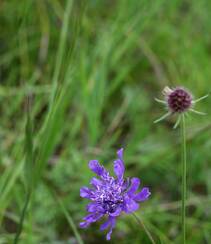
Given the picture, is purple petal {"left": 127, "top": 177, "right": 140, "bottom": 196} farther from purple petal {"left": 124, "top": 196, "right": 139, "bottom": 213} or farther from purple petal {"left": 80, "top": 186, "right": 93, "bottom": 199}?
purple petal {"left": 80, "top": 186, "right": 93, "bottom": 199}

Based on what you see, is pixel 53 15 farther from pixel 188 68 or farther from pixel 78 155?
pixel 78 155

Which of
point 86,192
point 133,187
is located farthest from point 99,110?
point 133,187

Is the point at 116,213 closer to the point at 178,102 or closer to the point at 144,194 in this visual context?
the point at 144,194

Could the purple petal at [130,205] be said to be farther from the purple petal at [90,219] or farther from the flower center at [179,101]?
the flower center at [179,101]

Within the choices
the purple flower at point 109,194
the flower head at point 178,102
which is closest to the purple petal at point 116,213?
the purple flower at point 109,194

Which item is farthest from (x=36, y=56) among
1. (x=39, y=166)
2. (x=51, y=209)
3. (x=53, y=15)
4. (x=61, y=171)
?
(x=39, y=166)
